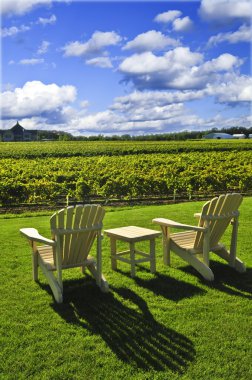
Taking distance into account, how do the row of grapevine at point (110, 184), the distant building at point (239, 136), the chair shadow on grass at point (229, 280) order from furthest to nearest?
1. the distant building at point (239, 136)
2. the row of grapevine at point (110, 184)
3. the chair shadow on grass at point (229, 280)

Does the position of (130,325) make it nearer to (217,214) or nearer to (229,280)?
(229,280)

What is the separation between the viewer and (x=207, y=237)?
5.48 meters

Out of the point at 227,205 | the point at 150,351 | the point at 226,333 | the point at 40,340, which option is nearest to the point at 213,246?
the point at 227,205

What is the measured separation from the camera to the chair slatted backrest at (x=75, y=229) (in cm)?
464

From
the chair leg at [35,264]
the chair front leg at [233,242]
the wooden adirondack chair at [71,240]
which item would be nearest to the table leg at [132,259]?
the wooden adirondack chair at [71,240]

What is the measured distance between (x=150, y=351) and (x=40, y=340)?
1.05 metres

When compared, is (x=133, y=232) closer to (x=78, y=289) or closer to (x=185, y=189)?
(x=78, y=289)

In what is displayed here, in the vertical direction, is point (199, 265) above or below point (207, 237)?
below

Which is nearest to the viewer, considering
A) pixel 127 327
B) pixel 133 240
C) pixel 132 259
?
pixel 127 327

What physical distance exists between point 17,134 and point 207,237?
112 m

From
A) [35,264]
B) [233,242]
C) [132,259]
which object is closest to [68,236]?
[35,264]

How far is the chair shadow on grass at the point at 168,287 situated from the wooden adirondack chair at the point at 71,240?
601 mm

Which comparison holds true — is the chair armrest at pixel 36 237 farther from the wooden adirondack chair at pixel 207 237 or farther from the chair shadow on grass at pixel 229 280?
the chair shadow on grass at pixel 229 280

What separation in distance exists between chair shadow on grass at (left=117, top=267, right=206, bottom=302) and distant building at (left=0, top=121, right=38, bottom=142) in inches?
4240
